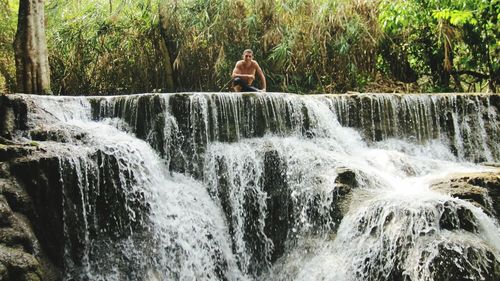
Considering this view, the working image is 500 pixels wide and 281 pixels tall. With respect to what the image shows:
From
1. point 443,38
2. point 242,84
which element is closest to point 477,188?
point 242,84

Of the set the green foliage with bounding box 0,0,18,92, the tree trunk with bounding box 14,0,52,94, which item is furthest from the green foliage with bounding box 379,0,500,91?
the green foliage with bounding box 0,0,18,92

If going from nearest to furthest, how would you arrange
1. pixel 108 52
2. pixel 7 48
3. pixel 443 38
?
pixel 443 38 < pixel 108 52 < pixel 7 48

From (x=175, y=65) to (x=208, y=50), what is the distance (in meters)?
0.73

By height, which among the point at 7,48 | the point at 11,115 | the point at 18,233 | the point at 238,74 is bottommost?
the point at 18,233

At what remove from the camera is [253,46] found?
10336 mm

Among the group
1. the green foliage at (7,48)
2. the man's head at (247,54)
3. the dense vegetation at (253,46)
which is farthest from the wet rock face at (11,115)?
the green foliage at (7,48)

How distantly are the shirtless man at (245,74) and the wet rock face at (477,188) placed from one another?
3.86 meters

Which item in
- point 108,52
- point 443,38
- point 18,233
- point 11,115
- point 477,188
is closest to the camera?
point 18,233

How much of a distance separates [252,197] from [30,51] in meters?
4.35

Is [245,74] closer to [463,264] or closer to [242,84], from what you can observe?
[242,84]

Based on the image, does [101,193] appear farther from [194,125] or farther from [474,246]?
[474,246]

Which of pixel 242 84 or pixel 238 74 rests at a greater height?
pixel 238 74

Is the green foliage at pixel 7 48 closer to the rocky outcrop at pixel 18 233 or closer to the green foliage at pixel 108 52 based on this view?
the green foliage at pixel 108 52

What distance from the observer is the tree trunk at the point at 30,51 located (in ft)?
25.7
